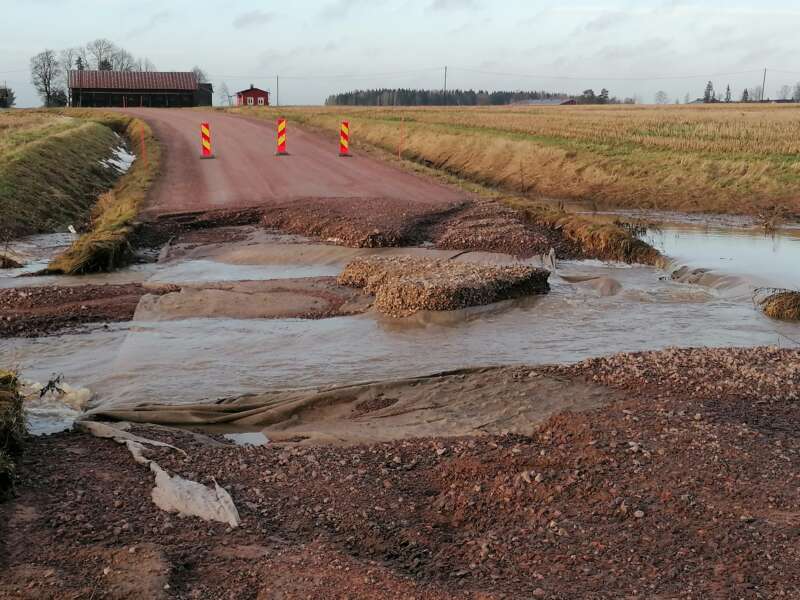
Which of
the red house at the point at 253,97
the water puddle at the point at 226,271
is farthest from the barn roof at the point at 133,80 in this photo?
the water puddle at the point at 226,271

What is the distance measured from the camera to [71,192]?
20453 mm

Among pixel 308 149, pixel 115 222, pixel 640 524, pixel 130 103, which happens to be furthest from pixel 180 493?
pixel 130 103

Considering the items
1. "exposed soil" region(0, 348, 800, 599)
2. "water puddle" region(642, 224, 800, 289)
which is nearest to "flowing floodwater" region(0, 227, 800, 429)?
"water puddle" region(642, 224, 800, 289)

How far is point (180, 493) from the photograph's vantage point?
5426 millimetres

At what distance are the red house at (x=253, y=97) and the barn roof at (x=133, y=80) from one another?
1297 cm

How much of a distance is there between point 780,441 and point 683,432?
737 millimetres

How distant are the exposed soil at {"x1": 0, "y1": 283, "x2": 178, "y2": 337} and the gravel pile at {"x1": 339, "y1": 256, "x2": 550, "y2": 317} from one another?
2.99 metres

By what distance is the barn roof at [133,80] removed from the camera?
2876 inches

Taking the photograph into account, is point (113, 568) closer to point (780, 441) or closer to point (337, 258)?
point (780, 441)

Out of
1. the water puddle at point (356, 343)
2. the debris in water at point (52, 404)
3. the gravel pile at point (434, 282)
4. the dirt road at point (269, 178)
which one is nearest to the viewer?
the debris in water at point (52, 404)

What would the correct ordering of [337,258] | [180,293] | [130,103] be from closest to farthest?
[180,293] → [337,258] → [130,103]

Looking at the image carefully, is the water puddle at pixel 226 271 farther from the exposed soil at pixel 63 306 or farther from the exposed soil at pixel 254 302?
the exposed soil at pixel 63 306

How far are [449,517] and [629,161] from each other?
21931mm

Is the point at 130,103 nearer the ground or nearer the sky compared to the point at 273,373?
nearer the sky
